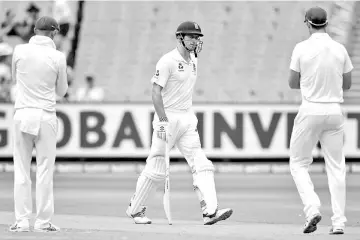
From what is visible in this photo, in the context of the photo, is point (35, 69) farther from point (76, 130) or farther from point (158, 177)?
point (76, 130)

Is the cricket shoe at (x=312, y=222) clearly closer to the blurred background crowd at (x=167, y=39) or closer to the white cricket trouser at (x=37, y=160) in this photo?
the white cricket trouser at (x=37, y=160)

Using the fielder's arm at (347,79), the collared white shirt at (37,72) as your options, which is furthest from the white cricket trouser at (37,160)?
the fielder's arm at (347,79)

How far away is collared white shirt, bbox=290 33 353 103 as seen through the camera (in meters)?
9.88

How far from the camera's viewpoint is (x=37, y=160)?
969cm

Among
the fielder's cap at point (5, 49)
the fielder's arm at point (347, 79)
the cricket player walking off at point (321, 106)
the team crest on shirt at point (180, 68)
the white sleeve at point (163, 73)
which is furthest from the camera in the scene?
the fielder's cap at point (5, 49)

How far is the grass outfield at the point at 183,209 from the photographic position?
978 cm

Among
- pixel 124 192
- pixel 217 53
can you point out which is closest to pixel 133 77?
pixel 217 53

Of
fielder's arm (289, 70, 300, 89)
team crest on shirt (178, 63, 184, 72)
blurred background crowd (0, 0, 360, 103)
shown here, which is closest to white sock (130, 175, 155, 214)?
team crest on shirt (178, 63, 184, 72)

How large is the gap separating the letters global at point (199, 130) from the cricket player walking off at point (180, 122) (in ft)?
33.3

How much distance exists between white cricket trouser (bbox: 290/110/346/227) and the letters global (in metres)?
11.2

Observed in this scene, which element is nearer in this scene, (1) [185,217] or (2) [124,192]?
(1) [185,217]

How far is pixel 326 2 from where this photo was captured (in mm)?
28344

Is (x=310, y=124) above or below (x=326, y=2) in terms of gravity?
below

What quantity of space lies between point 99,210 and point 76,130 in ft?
28.3
